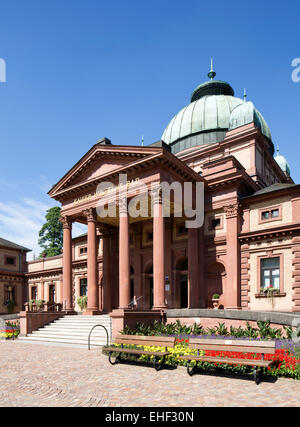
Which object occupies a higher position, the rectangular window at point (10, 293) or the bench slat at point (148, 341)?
the bench slat at point (148, 341)

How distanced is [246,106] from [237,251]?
1417cm

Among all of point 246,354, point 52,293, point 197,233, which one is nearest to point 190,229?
point 197,233

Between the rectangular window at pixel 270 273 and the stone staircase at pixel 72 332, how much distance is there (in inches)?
405

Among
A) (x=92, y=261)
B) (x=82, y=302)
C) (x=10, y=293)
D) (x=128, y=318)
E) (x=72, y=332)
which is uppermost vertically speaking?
(x=92, y=261)

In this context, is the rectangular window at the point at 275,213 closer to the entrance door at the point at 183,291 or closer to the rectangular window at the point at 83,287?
the entrance door at the point at 183,291

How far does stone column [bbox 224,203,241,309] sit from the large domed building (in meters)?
0.07

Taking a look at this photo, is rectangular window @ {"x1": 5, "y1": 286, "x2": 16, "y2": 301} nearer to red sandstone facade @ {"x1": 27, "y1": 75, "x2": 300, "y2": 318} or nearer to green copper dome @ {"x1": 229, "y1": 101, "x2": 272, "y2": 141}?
red sandstone facade @ {"x1": 27, "y1": 75, "x2": 300, "y2": 318}

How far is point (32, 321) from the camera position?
2153 cm

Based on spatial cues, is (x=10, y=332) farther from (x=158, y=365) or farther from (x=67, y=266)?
(x=158, y=365)

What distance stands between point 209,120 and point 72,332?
78.1ft

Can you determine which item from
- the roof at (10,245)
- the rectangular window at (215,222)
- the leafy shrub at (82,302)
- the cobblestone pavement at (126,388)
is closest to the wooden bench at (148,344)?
the cobblestone pavement at (126,388)

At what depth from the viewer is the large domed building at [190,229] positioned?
20.5 m

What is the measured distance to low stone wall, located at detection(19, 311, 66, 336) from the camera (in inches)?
832

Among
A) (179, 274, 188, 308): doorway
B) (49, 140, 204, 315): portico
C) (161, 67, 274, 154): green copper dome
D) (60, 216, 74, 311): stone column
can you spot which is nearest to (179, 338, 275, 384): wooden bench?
(49, 140, 204, 315): portico
